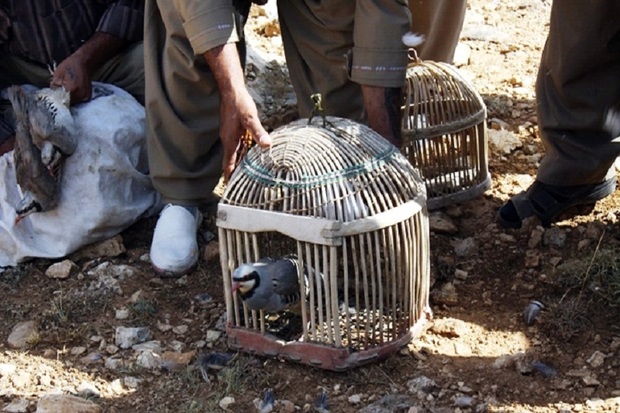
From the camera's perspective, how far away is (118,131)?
4.14 m

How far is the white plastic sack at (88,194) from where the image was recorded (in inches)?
160

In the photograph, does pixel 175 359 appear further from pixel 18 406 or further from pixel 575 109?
pixel 575 109

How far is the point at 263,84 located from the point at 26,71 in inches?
45.4

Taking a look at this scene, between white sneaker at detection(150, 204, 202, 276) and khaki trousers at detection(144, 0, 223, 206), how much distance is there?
0.30ft

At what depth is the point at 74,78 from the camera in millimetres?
4148

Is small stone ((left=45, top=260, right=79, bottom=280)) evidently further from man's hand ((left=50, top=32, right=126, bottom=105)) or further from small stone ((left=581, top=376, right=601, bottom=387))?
small stone ((left=581, top=376, right=601, bottom=387))

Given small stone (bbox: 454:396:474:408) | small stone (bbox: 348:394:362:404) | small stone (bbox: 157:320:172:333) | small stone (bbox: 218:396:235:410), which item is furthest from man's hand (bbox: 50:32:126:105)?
small stone (bbox: 454:396:474:408)

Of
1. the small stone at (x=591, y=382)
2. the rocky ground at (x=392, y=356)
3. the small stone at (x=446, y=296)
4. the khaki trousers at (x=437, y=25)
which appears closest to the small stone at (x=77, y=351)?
the rocky ground at (x=392, y=356)

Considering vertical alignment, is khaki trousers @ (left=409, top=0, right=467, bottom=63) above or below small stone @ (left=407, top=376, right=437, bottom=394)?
above

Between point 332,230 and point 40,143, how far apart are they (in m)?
1.49

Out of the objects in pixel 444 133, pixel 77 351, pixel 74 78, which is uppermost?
pixel 74 78

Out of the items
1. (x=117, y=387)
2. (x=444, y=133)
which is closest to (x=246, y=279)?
(x=117, y=387)

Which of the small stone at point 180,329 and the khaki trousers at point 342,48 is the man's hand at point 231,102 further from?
the small stone at point 180,329

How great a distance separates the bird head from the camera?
306cm
